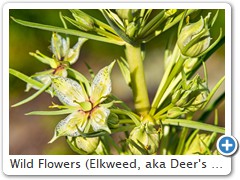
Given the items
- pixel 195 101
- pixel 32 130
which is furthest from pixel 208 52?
pixel 32 130

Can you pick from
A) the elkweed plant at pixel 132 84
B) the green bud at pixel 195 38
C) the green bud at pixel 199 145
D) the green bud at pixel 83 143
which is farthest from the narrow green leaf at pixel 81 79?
the green bud at pixel 199 145

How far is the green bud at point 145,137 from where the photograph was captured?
972 millimetres

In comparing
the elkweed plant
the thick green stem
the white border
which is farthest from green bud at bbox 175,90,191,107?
the white border

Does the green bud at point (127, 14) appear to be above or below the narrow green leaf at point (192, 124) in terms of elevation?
above

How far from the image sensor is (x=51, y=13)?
2.10 m

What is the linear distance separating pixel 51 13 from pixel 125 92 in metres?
0.60

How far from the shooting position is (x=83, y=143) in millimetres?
1025

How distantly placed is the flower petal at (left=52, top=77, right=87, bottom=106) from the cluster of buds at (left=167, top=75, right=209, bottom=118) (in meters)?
0.19

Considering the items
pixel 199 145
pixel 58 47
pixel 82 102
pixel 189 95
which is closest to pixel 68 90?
pixel 82 102

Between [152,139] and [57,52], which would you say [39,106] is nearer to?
[57,52]

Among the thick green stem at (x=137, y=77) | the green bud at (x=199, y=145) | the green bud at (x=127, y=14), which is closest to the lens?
the green bud at (x=127, y=14)

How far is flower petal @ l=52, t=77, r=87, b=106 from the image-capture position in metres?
0.99
